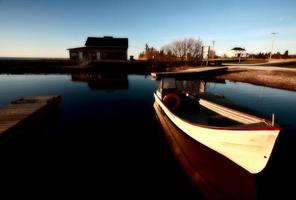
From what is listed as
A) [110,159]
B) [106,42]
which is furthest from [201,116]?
[106,42]

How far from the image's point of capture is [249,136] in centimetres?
683

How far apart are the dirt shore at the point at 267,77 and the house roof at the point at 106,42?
34.0 metres

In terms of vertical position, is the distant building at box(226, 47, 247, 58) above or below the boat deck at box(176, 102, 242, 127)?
above

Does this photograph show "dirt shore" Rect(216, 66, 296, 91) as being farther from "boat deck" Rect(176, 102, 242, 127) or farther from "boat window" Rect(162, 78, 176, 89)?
"boat window" Rect(162, 78, 176, 89)

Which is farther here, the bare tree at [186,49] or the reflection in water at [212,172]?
the bare tree at [186,49]

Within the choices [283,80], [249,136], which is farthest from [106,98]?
[283,80]

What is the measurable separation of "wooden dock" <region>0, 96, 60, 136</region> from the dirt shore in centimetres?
3517

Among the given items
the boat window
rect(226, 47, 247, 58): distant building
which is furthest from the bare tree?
the boat window

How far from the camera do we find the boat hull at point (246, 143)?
6.41 meters

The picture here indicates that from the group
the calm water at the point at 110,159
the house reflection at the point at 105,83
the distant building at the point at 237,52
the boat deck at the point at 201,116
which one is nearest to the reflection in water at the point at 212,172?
the calm water at the point at 110,159

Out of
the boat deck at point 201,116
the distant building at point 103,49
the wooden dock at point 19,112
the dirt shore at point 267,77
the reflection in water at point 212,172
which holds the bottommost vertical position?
the reflection in water at point 212,172

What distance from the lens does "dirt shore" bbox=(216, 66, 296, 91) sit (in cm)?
3147

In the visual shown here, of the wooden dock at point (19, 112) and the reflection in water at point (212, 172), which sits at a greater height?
the wooden dock at point (19, 112)

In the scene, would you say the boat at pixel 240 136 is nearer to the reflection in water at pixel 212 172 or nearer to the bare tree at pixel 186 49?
the reflection in water at pixel 212 172
